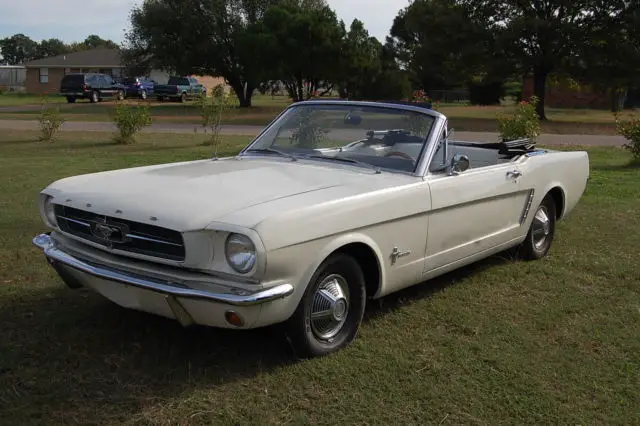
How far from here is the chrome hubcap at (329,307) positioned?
12.2 feet

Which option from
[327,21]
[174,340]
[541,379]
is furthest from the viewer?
[327,21]

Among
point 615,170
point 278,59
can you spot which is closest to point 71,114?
point 278,59

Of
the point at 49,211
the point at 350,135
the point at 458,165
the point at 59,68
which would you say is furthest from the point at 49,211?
the point at 59,68

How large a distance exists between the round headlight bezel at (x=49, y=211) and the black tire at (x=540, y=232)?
366 cm

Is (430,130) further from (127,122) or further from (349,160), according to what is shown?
(127,122)

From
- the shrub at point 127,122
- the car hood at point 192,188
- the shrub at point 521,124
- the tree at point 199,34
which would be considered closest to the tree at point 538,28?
the tree at point 199,34

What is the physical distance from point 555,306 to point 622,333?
0.56m

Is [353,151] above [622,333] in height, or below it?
above

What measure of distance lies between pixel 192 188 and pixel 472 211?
1.98 m

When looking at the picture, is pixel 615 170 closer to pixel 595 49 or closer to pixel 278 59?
pixel 595 49

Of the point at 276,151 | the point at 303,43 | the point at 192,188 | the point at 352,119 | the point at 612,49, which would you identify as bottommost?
the point at 192,188

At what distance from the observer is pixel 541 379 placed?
11.9ft

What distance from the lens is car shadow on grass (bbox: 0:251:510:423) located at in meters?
3.29

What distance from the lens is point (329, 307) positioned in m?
3.77
